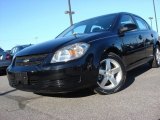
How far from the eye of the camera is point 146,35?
6.95 metres

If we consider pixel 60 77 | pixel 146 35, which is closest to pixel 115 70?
pixel 60 77

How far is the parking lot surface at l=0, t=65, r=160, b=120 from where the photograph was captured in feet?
12.8

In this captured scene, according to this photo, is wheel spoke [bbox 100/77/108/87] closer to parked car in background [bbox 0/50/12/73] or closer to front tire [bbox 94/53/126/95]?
front tire [bbox 94/53/126/95]

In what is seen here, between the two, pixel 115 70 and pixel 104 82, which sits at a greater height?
pixel 115 70

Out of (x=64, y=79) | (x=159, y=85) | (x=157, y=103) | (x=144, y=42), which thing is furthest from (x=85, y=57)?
(x=144, y=42)

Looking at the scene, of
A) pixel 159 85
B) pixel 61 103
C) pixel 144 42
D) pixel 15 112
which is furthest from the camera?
pixel 144 42

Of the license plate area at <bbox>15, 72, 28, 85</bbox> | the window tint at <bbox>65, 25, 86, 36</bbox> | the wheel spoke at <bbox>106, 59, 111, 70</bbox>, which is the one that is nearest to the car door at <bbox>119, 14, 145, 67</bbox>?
the wheel spoke at <bbox>106, 59, 111, 70</bbox>

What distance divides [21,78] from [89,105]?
123cm

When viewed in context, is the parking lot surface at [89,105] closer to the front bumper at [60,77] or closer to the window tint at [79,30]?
the front bumper at [60,77]

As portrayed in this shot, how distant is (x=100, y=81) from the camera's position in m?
5.01

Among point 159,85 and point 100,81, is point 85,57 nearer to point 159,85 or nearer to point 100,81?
point 100,81

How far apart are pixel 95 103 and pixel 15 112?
1189mm

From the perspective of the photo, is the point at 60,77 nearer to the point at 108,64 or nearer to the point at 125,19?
the point at 108,64

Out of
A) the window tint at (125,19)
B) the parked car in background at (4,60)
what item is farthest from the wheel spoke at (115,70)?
the parked car in background at (4,60)
